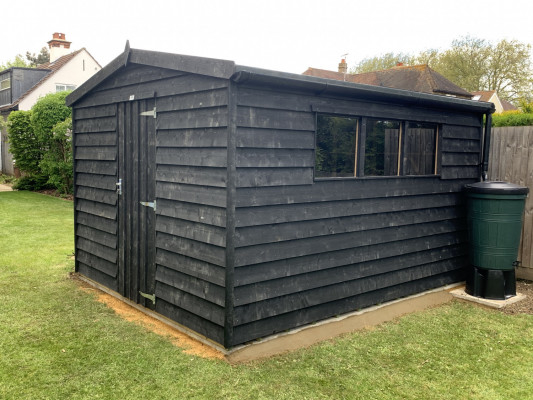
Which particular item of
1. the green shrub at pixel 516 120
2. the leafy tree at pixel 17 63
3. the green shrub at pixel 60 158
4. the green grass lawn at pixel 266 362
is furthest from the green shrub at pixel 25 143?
the leafy tree at pixel 17 63

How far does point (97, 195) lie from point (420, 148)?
4.23 meters

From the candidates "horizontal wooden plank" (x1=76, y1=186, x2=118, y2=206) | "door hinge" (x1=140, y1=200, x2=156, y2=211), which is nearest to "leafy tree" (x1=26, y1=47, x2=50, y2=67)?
"horizontal wooden plank" (x1=76, y1=186, x2=118, y2=206)

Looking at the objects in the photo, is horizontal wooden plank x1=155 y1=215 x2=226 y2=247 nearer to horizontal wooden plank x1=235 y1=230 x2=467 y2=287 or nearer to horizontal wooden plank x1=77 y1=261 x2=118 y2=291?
horizontal wooden plank x1=235 y1=230 x2=467 y2=287

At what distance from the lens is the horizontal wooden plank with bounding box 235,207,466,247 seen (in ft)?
14.0

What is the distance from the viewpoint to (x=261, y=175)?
429 cm

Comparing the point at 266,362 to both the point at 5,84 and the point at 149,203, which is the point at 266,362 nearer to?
the point at 149,203

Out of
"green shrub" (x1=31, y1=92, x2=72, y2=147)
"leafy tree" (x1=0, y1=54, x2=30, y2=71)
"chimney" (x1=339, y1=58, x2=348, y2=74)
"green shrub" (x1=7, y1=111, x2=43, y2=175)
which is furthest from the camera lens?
"leafy tree" (x1=0, y1=54, x2=30, y2=71)

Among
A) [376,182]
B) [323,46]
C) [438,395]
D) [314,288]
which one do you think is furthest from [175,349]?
[323,46]

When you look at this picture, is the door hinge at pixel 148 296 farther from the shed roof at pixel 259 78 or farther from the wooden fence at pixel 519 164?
the wooden fence at pixel 519 164

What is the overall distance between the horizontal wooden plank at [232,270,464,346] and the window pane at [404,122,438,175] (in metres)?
1.42

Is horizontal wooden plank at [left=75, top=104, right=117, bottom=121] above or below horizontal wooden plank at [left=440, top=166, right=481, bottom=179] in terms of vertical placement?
above

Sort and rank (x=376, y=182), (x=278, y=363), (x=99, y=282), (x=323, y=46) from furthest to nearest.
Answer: (x=323, y=46) < (x=99, y=282) < (x=376, y=182) < (x=278, y=363)

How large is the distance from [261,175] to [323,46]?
38.2 metres

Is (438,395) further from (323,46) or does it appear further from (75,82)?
(323,46)
